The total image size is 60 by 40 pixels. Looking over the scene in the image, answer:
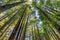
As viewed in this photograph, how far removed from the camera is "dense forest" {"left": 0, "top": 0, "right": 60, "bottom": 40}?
1176mm

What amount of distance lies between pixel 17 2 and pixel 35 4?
0.24 meters

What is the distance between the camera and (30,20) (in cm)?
149

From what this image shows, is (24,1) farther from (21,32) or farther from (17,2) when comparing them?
(21,32)

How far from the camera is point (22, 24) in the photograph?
134 cm

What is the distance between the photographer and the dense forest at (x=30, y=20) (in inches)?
46.3

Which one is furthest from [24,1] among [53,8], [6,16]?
[6,16]

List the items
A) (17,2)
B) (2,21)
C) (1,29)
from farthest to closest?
(17,2) < (2,21) < (1,29)

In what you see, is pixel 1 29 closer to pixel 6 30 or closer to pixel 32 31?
pixel 6 30

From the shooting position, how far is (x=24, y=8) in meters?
1.74

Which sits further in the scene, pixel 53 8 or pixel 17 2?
pixel 17 2

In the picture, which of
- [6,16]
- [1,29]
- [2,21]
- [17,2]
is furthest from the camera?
[17,2]

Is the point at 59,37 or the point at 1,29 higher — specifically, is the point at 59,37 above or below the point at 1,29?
below

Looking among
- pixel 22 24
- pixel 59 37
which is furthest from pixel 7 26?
pixel 59 37

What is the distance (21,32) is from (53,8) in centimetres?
69
